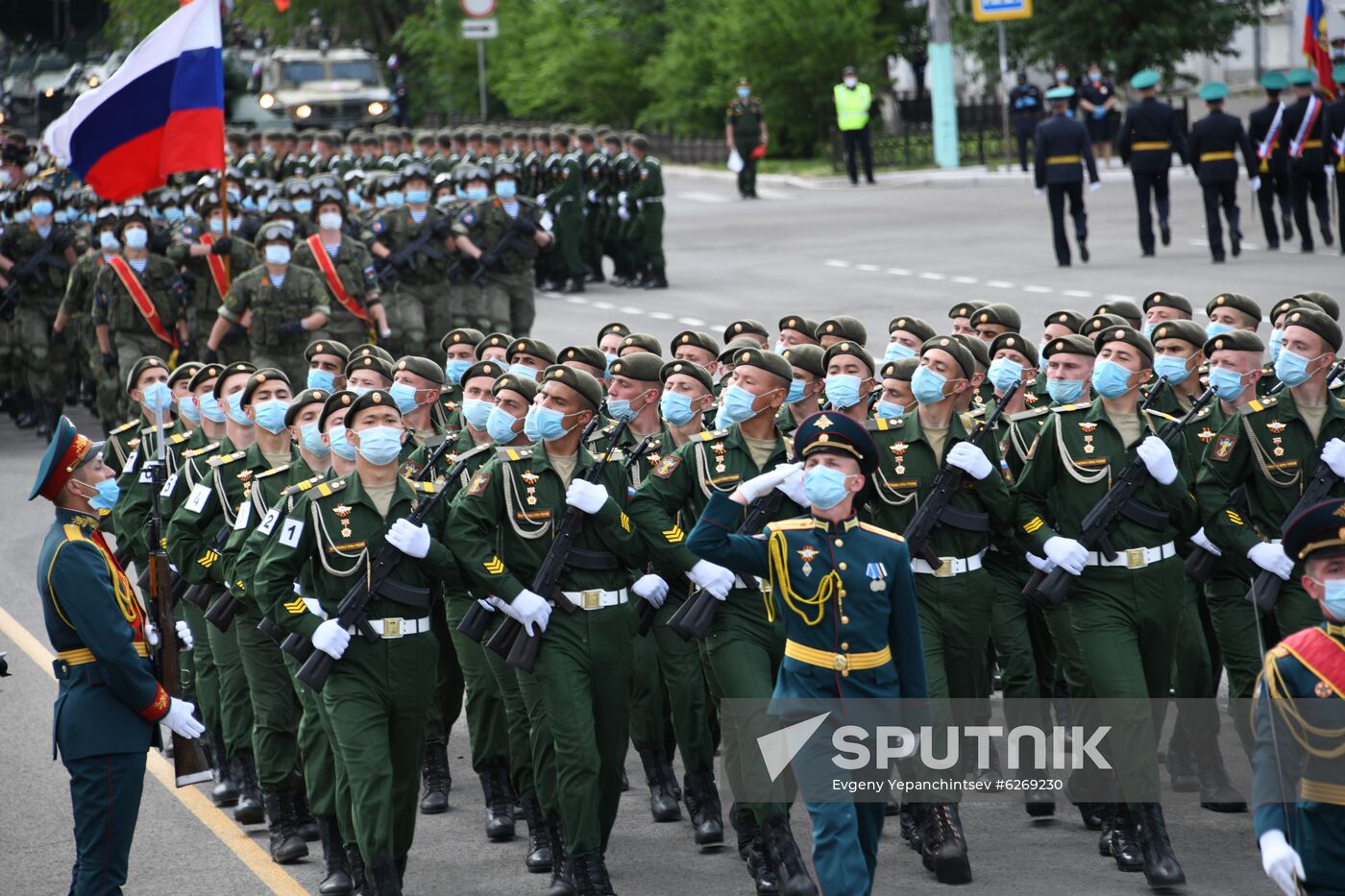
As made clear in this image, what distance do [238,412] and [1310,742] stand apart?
5627 millimetres

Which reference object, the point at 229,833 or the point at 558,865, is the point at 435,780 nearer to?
the point at 229,833

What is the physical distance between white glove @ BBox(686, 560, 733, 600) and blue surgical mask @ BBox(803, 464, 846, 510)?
44.9 inches

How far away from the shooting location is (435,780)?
364 inches

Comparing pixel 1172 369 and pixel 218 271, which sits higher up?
pixel 218 271

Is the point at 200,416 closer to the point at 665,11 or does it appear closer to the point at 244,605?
the point at 244,605

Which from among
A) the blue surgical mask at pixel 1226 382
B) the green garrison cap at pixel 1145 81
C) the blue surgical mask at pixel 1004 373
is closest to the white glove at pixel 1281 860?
the blue surgical mask at pixel 1226 382

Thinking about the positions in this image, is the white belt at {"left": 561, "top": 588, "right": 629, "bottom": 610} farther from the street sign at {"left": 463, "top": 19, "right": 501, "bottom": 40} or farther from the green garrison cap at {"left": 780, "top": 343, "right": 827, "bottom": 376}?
the street sign at {"left": 463, "top": 19, "right": 501, "bottom": 40}

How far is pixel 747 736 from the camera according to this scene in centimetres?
783

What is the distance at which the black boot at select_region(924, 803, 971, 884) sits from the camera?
25.3ft

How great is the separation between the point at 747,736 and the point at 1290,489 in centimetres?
241

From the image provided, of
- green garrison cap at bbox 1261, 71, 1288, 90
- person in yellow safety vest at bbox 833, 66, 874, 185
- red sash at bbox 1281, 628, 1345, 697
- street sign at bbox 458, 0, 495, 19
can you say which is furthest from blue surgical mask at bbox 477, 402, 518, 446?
street sign at bbox 458, 0, 495, 19

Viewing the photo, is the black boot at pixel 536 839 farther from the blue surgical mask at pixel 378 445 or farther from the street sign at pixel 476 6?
the street sign at pixel 476 6

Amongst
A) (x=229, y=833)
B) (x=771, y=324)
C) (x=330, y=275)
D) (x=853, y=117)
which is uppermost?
(x=853, y=117)

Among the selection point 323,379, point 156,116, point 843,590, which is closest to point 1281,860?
point 843,590
